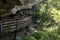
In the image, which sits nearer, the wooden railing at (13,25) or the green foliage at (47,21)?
the wooden railing at (13,25)

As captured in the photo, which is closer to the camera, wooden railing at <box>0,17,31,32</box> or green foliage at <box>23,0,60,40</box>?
wooden railing at <box>0,17,31,32</box>

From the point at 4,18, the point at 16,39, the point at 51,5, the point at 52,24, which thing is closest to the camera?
the point at 16,39

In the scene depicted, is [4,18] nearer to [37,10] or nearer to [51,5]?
[37,10]

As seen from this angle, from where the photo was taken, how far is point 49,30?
1397 cm

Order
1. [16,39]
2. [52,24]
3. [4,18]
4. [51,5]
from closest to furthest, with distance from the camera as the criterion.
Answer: [16,39]
[4,18]
[52,24]
[51,5]

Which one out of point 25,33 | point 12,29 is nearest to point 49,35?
point 25,33

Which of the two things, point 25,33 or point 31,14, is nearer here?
point 25,33

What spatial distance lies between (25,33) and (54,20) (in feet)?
10.7

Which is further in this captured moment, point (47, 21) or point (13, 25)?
point (47, 21)

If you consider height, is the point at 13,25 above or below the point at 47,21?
above

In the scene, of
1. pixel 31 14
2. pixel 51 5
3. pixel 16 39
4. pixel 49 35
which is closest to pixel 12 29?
pixel 16 39

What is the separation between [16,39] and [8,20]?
1.62 meters

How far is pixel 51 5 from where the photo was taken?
18125 mm

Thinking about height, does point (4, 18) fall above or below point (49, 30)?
above
